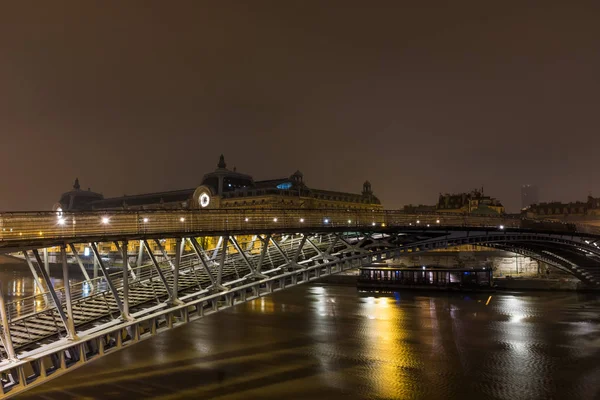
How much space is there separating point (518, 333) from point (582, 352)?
5.65 meters

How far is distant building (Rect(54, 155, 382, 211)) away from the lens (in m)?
111

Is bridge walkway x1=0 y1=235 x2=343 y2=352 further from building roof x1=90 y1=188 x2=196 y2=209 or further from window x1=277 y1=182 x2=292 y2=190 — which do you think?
building roof x1=90 y1=188 x2=196 y2=209

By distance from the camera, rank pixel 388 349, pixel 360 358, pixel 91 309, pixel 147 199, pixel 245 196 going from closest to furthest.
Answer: pixel 91 309, pixel 360 358, pixel 388 349, pixel 245 196, pixel 147 199

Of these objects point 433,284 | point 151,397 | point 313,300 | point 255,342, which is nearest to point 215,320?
point 255,342

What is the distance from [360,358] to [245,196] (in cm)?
8956

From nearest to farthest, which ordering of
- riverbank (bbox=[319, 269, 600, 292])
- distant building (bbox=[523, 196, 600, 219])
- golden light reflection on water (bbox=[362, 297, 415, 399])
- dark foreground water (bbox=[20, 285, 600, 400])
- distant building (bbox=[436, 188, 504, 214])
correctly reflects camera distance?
dark foreground water (bbox=[20, 285, 600, 400]) → golden light reflection on water (bbox=[362, 297, 415, 399]) → riverbank (bbox=[319, 269, 600, 292]) → distant building (bbox=[523, 196, 600, 219]) → distant building (bbox=[436, 188, 504, 214])

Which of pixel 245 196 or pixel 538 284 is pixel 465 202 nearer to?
pixel 245 196

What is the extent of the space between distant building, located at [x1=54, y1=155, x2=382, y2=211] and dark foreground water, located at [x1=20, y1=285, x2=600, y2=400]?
2562 inches

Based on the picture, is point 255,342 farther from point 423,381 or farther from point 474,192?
point 474,192

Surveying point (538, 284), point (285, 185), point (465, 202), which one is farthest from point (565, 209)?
point (538, 284)

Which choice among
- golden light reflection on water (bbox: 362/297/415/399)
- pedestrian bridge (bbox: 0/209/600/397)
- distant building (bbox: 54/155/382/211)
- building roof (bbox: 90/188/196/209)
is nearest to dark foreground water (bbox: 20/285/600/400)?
golden light reflection on water (bbox: 362/297/415/399)

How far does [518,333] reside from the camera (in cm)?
3634

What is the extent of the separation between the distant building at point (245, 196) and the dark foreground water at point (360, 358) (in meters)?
65.1

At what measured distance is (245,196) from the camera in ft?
381
